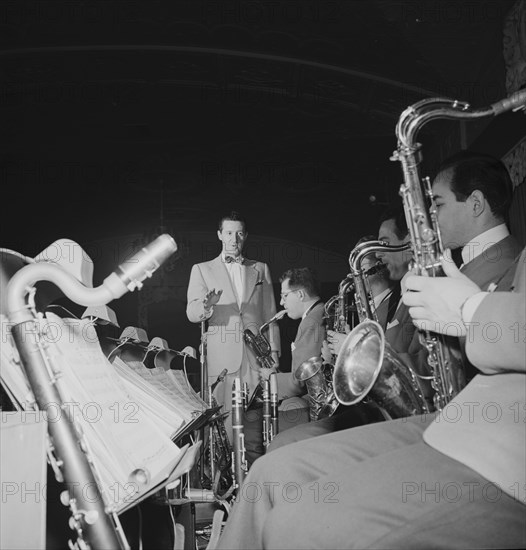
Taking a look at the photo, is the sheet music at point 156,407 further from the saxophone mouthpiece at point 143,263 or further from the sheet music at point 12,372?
the saxophone mouthpiece at point 143,263

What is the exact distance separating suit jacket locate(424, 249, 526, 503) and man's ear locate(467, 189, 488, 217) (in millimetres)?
998

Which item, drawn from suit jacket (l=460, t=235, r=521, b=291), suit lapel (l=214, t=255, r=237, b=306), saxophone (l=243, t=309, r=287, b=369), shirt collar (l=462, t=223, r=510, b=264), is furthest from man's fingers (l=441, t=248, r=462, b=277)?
suit lapel (l=214, t=255, r=237, b=306)

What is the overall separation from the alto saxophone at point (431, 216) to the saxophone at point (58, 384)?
1.15 meters

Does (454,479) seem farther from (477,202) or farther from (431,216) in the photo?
(477,202)

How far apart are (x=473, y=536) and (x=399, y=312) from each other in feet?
6.94

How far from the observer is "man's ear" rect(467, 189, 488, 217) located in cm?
233

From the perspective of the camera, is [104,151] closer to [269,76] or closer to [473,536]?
[269,76]

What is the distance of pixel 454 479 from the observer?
1266 millimetres

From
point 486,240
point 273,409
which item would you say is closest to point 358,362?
point 486,240

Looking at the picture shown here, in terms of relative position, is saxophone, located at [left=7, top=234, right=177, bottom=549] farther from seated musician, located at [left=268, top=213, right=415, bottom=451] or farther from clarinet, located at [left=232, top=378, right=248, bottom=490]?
clarinet, located at [left=232, top=378, right=248, bottom=490]

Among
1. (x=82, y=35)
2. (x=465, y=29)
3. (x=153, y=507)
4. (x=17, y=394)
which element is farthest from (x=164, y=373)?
(x=82, y=35)

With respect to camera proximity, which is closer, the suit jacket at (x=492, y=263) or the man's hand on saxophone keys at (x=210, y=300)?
the suit jacket at (x=492, y=263)

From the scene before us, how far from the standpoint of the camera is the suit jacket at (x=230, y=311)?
472 cm

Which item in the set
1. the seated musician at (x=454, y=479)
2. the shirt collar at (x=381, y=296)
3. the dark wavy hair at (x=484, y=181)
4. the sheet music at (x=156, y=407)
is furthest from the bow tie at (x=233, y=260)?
the seated musician at (x=454, y=479)
